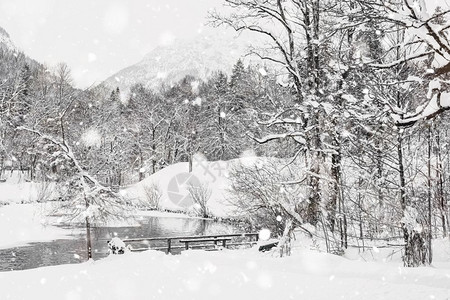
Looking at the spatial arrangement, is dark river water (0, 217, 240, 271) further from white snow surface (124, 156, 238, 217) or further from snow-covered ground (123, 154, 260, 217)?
white snow surface (124, 156, 238, 217)

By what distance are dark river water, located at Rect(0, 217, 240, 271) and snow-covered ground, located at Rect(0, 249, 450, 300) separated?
34.1 ft

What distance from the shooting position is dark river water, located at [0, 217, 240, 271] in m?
23.6

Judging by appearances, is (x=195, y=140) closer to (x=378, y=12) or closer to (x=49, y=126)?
(x=49, y=126)

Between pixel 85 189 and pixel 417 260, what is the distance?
1418 cm

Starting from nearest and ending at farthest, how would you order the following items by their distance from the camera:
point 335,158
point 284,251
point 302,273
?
point 302,273, point 284,251, point 335,158

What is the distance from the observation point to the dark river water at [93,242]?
77.4ft

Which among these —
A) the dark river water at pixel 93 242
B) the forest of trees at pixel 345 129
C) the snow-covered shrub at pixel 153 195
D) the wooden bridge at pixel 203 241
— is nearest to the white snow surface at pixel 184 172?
the snow-covered shrub at pixel 153 195

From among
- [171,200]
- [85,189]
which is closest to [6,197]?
[171,200]

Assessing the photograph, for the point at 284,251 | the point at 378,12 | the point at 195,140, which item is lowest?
the point at 284,251

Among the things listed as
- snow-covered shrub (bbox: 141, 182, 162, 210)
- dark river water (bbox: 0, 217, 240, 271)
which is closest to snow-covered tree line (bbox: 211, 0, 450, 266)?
dark river water (bbox: 0, 217, 240, 271)

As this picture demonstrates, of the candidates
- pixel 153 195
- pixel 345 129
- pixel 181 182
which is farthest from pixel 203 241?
pixel 181 182

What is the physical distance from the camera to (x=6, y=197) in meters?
48.0

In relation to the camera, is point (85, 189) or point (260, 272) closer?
point (260, 272)

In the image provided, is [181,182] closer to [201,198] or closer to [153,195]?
[153,195]
